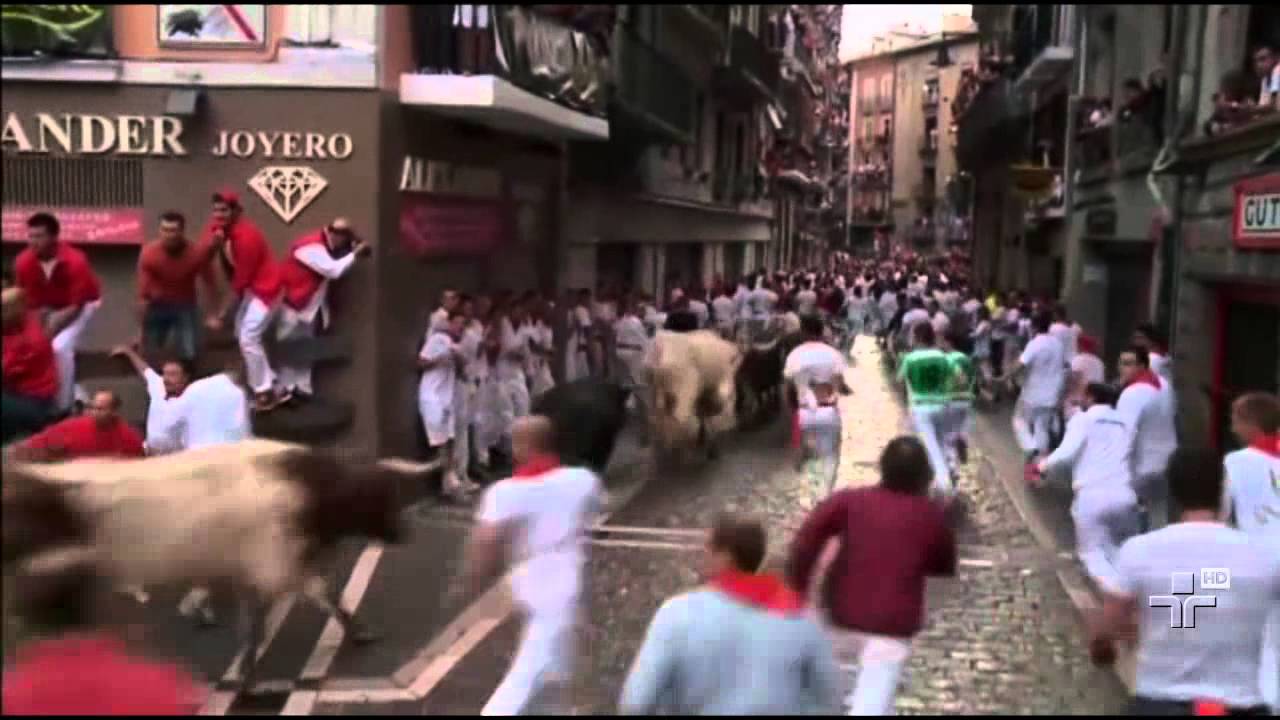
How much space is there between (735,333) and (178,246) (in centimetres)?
1476

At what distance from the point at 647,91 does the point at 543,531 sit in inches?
741

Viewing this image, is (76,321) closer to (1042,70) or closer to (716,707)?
(716,707)

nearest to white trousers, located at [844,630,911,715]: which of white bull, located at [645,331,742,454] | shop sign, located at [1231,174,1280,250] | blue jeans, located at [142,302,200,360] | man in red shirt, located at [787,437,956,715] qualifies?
man in red shirt, located at [787,437,956,715]

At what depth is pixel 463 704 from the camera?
26.1 feet

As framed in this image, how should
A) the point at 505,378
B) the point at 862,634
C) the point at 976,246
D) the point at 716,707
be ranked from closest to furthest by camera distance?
the point at 716,707
the point at 862,634
the point at 505,378
the point at 976,246

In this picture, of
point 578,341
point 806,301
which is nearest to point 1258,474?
point 578,341

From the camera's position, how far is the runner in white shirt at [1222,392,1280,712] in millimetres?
7125

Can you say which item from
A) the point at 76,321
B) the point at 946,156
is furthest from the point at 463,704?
the point at 946,156

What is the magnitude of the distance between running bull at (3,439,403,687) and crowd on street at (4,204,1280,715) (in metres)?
0.66

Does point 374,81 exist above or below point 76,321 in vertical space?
above

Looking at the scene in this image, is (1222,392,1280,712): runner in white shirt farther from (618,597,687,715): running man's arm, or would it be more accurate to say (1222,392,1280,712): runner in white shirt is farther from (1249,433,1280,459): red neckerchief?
(618,597,687,715): running man's arm

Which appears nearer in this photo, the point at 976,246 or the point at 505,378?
the point at 505,378

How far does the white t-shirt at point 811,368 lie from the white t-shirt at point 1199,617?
315 inches

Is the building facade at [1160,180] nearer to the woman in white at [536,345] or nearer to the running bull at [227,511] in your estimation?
the woman in white at [536,345]
